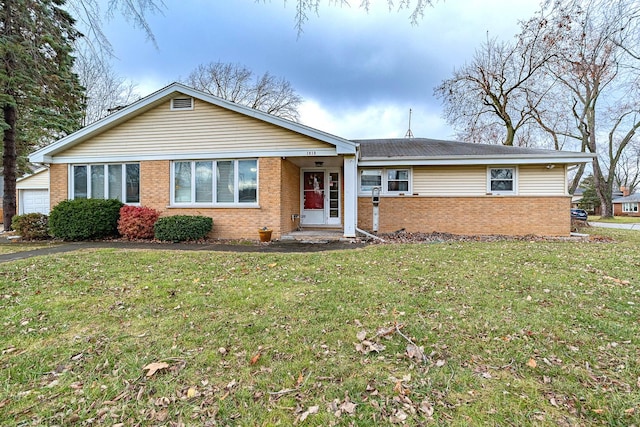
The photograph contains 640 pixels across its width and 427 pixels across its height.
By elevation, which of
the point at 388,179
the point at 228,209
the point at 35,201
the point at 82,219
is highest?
the point at 388,179

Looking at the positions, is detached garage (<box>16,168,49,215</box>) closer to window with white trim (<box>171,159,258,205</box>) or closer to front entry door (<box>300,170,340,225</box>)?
window with white trim (<box>171,159,258,205</box>)

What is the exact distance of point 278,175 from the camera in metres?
9.70

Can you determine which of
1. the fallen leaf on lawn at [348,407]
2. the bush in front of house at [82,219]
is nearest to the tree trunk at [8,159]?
the bush in front of house at [82,219]

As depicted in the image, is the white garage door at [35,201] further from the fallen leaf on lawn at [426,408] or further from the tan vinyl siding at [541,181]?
the tan vinyl siding at [541,181]

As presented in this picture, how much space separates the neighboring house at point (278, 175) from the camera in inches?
386

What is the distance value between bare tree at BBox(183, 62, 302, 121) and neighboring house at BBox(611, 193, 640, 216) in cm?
5162

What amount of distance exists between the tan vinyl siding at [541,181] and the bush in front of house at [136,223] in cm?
1317

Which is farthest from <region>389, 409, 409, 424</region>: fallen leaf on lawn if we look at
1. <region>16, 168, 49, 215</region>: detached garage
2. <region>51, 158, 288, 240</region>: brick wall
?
<region>16, 168, 49, 215</region>: detached garage

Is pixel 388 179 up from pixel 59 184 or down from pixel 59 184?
up

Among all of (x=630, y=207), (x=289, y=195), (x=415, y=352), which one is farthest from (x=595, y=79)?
(x=630, y=207)

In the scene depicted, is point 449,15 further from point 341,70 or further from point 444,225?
point 341,70

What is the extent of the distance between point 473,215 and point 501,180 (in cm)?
170

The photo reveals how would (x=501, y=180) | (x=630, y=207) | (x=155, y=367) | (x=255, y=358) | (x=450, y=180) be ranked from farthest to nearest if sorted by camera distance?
(x=630, y=207) → (x=450, y=180) → (x=501, y=180) → (x=255, y=358) → (x=155, y=367)

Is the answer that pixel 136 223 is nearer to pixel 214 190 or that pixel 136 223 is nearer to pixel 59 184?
pixel 214 190
